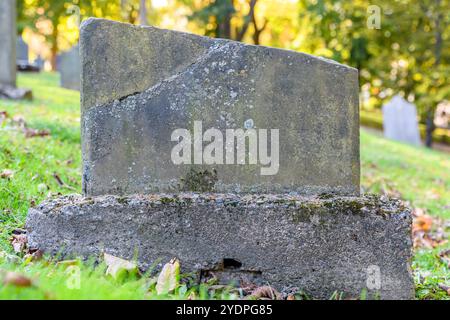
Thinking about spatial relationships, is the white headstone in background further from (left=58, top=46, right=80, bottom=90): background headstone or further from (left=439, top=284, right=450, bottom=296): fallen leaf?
(left=439, top=284, right=450, bottom=296): fallen leaf

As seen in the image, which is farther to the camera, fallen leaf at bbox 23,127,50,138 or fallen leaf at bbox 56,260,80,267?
fallen leaf at bbox 23,127,50,138

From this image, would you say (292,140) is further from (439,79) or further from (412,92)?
(412,92)

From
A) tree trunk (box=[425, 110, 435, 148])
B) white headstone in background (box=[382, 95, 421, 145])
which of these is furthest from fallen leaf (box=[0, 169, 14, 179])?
tree trunk (box=[425, 110, 435, 148])

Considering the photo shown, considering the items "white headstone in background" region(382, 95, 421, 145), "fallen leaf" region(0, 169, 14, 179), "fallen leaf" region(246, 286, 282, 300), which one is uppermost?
"white headstone in background" region(382, 95, 421, 145)

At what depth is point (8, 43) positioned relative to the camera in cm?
1066

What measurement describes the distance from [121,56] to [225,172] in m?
0.92

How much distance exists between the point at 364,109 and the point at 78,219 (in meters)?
29.9

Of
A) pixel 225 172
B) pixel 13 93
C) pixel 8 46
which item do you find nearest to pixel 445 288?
pixel 225 172

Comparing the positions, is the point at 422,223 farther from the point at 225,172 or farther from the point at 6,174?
the point at 6,174

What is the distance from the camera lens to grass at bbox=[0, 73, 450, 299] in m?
2.58

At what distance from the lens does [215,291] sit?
10.2 ft

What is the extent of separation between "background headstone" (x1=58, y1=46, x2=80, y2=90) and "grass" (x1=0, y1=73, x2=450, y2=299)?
261cm

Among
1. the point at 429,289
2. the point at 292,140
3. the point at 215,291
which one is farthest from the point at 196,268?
the point at 429,289

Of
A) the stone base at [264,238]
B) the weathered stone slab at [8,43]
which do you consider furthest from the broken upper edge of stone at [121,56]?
the weathered stone slab at [8,43]
